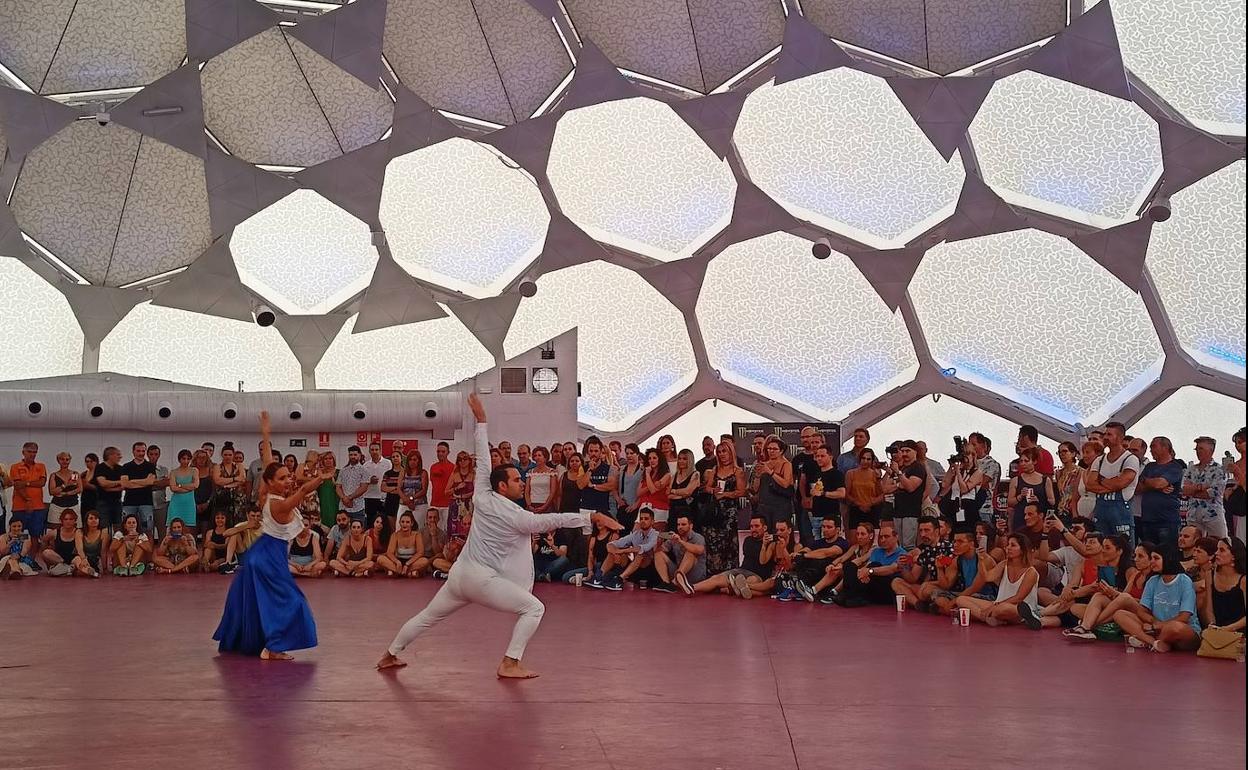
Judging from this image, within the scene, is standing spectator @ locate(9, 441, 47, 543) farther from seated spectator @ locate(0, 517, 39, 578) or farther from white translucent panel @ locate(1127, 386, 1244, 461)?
white translucent panel @ locate(1127, 386, 1244, 461)

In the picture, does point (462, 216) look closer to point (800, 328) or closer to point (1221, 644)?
point (800, 328)

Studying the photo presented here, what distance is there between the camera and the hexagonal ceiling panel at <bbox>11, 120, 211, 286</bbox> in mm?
20516

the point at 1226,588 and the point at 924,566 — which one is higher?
the point at 1226,588

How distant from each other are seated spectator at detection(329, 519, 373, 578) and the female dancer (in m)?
6.03

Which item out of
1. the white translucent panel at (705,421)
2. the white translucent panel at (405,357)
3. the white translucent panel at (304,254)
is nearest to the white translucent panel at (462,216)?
the white translucent panel at (304,254)

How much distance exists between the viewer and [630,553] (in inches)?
531

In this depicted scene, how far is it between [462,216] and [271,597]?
14.4 m

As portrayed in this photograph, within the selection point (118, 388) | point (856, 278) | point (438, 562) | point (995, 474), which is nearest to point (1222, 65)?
point (856, 278)

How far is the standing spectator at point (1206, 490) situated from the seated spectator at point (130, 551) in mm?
11913

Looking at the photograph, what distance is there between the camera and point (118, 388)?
67.3 feet

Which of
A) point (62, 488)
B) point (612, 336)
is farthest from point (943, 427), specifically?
point (62, 488)

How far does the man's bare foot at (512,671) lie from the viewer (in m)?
7.71

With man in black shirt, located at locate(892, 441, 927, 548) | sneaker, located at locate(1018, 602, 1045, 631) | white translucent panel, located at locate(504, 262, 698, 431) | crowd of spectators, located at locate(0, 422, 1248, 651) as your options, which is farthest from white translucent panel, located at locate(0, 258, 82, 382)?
sneaker, located at locate(1018, 602, 1045, 631)

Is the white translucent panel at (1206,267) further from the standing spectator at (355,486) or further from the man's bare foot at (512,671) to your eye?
the man's bare foot at (512,671)
